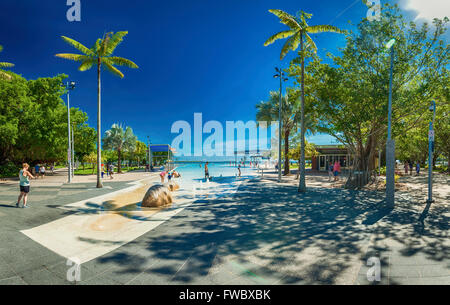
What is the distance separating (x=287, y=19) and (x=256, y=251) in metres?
14.0

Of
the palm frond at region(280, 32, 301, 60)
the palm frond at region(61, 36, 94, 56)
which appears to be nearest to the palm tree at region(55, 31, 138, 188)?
the palm frond at region(61, 36, 94, 56)

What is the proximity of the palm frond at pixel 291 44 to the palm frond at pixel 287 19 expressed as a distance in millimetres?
682

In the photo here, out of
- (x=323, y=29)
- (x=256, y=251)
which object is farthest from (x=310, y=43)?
(x=256, y=251)

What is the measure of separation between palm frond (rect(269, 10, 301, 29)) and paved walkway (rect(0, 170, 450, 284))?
11.8 metres

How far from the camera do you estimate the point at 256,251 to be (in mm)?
4523

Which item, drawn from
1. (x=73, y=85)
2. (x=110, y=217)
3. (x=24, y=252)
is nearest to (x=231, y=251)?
(x=24, y=252)

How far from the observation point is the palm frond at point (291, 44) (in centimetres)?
1370

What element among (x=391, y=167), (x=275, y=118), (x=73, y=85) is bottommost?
(x=391, y=167)

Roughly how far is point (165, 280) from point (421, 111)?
18645 mm

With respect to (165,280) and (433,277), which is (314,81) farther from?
(165,280)

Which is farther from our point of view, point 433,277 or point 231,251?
point 231,251

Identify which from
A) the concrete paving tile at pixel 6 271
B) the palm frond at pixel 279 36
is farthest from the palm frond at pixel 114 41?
the concrete paving tile at pixel 6 271

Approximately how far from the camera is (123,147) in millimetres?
41125
